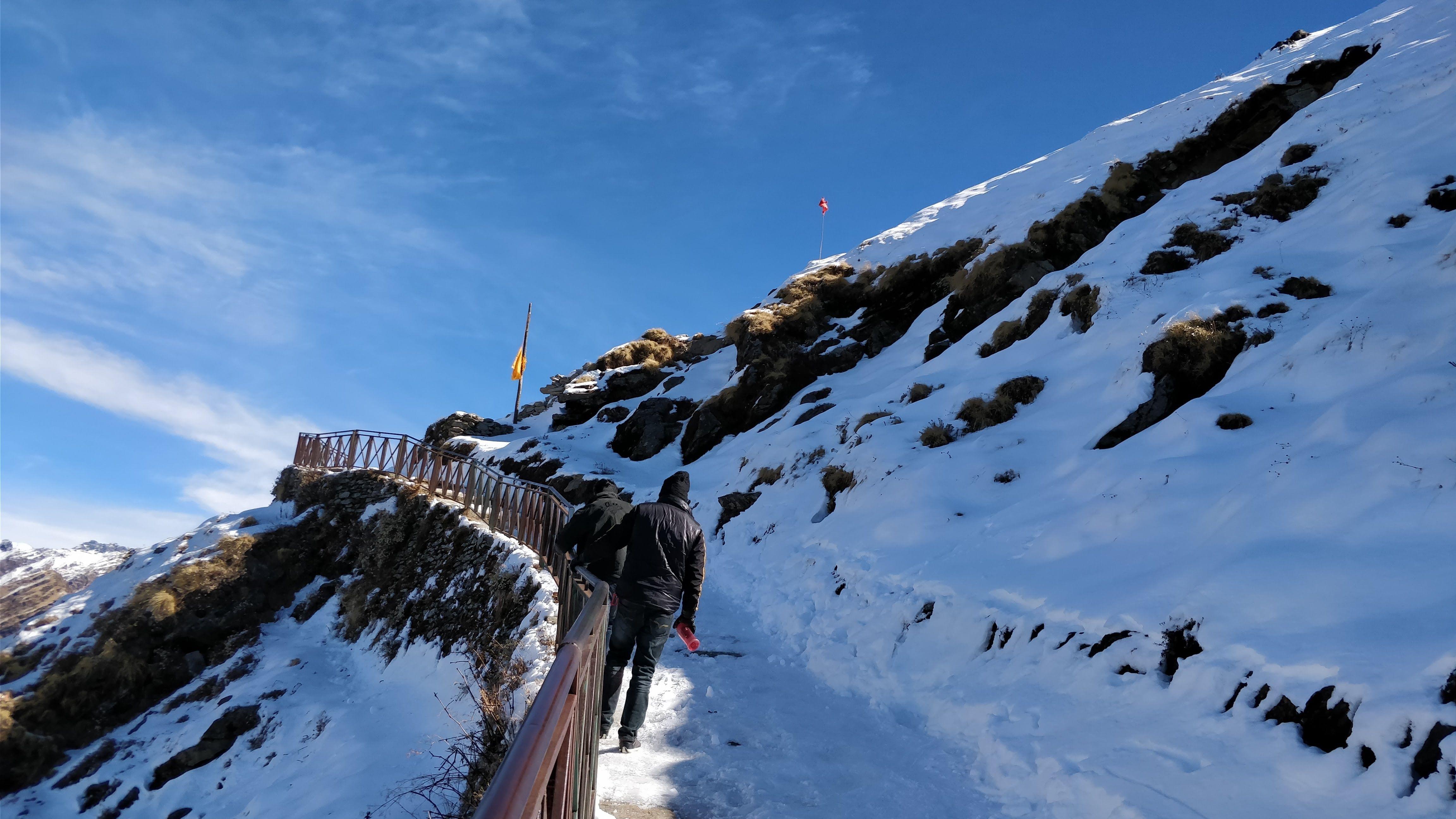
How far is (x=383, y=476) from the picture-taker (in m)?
20.6

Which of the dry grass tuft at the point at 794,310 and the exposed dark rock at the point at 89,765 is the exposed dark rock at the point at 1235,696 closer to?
the exposed dark rock at the point at 89,765

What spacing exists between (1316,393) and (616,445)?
2326cm

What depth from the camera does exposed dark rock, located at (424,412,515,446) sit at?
33.8 meters

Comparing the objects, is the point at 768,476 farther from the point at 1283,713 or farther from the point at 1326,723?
the point at 1326,723

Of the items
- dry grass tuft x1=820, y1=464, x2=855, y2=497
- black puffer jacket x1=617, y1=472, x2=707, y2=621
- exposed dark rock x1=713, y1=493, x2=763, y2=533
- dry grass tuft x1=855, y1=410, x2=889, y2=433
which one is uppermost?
dry grass tuft x1=855, y1=410, x2=889, y2=433

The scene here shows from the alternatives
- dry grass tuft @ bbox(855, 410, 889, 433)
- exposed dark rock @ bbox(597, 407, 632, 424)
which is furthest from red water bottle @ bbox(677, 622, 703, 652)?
exposed dark rock @ bbox(597, 407, 632, 424)

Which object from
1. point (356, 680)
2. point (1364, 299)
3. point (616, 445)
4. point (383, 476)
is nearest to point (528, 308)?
point (616, 445)

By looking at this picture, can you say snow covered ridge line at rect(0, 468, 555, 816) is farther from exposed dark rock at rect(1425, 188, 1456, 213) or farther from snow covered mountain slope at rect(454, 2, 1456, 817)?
exposed dark rock at rect(1425, 188, 1456, 213)

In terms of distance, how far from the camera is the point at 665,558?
537 cm

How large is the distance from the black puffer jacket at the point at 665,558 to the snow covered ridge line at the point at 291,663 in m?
1.25

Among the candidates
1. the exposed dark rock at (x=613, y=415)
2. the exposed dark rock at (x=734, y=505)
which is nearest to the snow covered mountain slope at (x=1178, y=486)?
the exposed dark rock at (x=734, y=505)

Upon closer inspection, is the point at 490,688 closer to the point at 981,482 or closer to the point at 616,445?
the point at 981,482

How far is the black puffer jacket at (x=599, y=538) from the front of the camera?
602cm

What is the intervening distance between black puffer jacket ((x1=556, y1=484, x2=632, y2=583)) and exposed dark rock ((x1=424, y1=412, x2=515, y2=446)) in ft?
94.8
